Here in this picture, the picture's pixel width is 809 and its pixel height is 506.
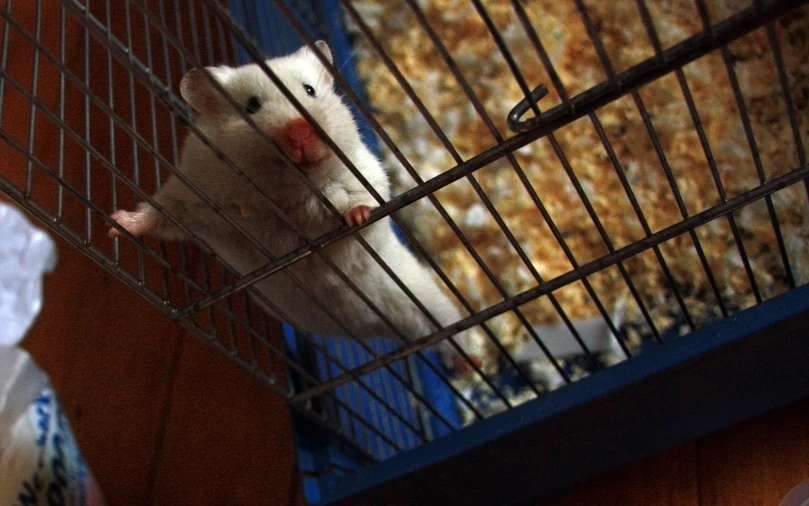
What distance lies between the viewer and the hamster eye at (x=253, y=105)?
3.00 feet

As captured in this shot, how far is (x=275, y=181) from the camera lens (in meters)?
0.93

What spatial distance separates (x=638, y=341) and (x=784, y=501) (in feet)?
1.21

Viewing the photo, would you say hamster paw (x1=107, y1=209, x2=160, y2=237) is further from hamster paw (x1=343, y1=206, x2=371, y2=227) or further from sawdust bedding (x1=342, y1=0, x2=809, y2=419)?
sawdust bedding (x1=342, y1=0, x2=809, y2=419)

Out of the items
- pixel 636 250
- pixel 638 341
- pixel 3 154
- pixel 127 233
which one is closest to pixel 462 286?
pixel 638 341

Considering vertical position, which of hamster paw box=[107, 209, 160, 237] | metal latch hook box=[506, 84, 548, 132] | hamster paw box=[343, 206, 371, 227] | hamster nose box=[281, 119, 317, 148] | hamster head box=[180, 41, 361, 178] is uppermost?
hamster head box=[180, 41, 361, 178]

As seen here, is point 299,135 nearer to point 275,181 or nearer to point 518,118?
point 275,181

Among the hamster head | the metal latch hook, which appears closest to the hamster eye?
the hamster head

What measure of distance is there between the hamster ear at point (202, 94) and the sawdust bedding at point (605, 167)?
53 cm

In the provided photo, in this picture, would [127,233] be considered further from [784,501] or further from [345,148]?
[784,501]

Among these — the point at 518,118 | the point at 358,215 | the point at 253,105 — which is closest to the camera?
the point at 518,118

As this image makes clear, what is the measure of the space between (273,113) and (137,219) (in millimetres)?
234

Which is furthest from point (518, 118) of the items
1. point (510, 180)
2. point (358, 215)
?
point (510, 180)

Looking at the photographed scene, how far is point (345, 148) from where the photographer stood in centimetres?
97

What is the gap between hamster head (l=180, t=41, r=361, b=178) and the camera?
84cm
